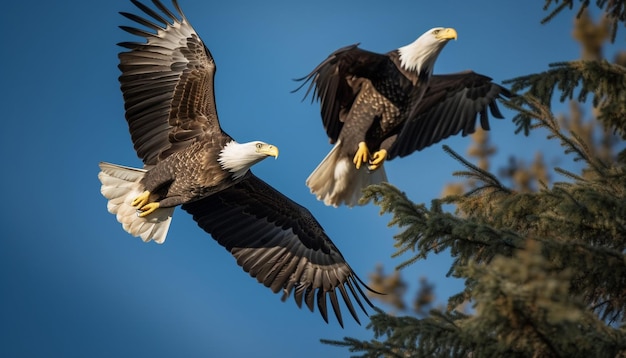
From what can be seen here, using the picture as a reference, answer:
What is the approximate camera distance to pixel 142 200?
755 cm

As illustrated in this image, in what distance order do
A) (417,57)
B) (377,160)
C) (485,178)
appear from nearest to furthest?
(485,178) < (417,57) < (377,160)

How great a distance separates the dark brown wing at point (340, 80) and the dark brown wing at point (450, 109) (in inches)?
26.3

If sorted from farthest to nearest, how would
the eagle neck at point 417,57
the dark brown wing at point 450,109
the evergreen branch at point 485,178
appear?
the dark brown wing at point 450,109
the eagle neck at point 417,57
the evergreen branch at point 485,178

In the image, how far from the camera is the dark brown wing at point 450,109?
25.9 ft

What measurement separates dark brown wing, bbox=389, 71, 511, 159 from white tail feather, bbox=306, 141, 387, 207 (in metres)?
0.37

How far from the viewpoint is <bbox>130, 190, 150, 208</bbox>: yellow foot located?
24.8ft

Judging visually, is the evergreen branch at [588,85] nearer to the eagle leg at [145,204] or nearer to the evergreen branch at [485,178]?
Result: the evergreen branch at [485,178]

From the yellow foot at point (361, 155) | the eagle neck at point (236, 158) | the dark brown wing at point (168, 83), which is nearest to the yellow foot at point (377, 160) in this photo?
the yellow foot at point (361, 155)

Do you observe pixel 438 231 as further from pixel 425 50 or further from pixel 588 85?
pixel 425 50

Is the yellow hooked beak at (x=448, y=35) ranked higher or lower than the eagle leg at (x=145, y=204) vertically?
higher

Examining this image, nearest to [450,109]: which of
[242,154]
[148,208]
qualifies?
[242,154]

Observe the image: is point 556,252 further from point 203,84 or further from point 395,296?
point 395,296

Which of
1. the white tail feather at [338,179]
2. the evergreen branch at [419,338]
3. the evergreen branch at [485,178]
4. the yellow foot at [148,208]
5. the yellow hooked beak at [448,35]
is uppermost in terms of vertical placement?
the yellow hooked beak at [448,35]

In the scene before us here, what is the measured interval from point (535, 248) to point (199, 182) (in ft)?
14.1
